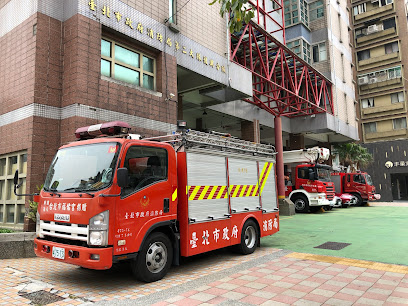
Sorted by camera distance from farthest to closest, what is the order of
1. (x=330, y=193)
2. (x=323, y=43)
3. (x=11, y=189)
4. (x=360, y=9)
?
(x=360, y=9) → (x=323, y=43) → (x=330, y=193) → (x=11, y=189)

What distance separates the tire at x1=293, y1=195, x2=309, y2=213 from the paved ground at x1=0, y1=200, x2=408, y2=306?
10.9 metres

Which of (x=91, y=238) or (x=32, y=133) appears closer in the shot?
(x=91, y=238)

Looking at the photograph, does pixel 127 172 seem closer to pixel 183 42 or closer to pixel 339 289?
pixel 339 289

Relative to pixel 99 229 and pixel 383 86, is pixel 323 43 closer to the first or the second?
pixel 383 86

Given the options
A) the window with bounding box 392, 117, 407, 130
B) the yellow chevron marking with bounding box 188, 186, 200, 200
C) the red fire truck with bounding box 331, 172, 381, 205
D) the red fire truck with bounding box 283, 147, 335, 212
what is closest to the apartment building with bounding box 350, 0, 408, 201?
the window with bounding box 392, 117, 407, 130

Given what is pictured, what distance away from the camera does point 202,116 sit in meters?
18.7

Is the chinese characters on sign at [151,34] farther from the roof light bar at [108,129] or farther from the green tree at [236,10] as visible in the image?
the green tree at [236,10]

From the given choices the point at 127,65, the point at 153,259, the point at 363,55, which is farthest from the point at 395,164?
the point at 153,259

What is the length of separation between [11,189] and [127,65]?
500cm

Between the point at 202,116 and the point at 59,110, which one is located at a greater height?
the point at 202,116

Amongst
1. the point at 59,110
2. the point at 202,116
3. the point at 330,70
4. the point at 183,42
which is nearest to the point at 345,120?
the point at 330,70

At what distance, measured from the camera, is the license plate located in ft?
15.9

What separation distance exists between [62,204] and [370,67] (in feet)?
131

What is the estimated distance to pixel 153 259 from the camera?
17.5ft
